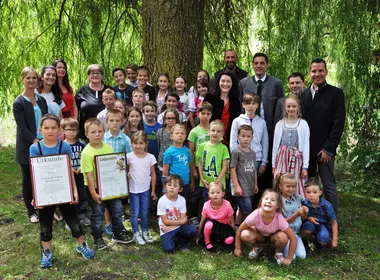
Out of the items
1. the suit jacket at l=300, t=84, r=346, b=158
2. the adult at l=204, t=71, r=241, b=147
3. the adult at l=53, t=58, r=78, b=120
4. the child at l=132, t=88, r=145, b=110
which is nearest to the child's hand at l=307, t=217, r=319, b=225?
the suit jacket at l=300, t=84, r=346, b=158

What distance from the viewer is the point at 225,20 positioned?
6.53 meters

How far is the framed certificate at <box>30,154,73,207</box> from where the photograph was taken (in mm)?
3396

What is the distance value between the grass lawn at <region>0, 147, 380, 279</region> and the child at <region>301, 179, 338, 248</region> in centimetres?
16

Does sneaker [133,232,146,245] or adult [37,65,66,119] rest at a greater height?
adult [37,65,66,119]

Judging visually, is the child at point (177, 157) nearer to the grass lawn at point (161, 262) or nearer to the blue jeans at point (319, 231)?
the grass lawn at point (161, 262)

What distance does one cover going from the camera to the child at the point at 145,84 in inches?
191

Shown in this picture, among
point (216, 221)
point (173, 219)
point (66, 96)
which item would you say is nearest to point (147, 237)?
point (173, 219)

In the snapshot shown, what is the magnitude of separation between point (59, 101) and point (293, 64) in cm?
314

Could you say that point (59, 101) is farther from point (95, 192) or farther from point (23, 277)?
point (23, 277)

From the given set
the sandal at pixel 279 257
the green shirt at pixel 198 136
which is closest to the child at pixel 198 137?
the green shirt at pixel 198 136

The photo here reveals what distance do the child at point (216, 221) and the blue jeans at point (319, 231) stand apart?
2.28 feet

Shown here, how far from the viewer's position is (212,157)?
410 centimetres

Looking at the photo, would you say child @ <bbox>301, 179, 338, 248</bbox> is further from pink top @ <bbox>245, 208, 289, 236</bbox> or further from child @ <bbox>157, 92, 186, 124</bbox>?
child @ <bbox>157, 92, 186, 124</bbox>

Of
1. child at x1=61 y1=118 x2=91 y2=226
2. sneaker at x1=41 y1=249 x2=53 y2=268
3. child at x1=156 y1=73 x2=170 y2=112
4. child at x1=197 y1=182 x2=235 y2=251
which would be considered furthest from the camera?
child at x1=156 y1=73 x2=170 y2=112
